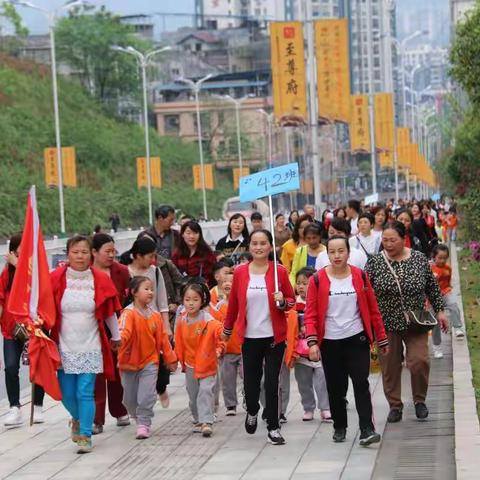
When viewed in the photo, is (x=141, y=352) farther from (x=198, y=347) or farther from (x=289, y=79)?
(x=289, y=79)

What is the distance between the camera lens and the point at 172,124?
124 metres

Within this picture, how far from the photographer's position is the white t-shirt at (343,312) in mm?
11070

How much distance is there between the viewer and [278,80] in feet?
118

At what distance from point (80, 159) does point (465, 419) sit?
71.5 meters

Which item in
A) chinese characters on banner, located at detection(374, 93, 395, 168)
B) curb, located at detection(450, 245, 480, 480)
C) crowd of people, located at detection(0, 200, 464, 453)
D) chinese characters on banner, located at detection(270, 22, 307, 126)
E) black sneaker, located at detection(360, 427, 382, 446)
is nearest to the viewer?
curb, located at detection(450, 245, 480, 480)

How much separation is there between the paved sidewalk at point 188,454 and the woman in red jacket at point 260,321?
37 centimetres

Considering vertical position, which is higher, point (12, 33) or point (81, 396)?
point (12, 33)

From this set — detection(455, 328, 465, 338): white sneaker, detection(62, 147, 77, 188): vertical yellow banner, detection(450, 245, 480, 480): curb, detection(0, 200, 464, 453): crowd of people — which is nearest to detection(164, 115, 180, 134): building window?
detection(62, 147, 77, 188): vertical yellow banner

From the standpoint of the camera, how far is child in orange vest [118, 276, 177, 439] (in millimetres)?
11891

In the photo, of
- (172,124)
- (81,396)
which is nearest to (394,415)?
(81,396)

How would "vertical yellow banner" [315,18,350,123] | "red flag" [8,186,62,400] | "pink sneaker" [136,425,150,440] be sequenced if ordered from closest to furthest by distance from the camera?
"red flag" [8,186,62,400] → "pink sneaker" [136,425,150,440] → "vertical yellow banner" [315,18,350,123]

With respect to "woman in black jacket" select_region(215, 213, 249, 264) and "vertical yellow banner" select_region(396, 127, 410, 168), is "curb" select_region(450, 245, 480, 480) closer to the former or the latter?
"woman in black jacket" select_region(215, 213, 249, 264)

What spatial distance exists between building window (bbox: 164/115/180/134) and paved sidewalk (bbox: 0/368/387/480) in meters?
111

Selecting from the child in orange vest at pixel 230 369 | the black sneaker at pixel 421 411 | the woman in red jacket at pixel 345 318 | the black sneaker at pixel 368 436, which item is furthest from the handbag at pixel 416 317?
the child in orange vest at pixel 230 369
